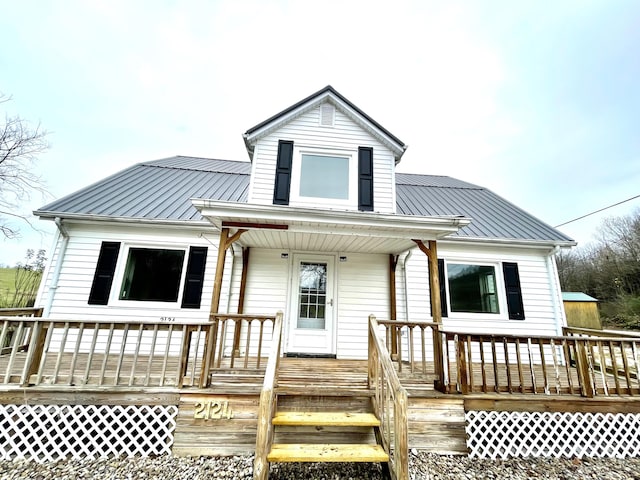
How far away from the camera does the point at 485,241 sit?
6035mm

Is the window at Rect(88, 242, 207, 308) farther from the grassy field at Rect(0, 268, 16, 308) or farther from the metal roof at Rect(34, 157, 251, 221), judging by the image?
the grassy field at Rect(0, 268, 16, 308)

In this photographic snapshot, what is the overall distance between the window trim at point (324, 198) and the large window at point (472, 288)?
9.36 ft

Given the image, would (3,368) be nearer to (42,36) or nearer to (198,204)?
(198,204)

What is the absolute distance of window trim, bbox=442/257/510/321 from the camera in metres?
5.86

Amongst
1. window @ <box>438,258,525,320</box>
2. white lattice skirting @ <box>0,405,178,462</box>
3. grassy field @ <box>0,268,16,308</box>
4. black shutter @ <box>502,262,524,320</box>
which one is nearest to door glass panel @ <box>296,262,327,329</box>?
window @ <box>438,258,525,320</box>

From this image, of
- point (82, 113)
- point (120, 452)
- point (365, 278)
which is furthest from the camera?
point (82, 113)

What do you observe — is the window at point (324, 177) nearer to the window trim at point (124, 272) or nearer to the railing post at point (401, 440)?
the window trim at point (124, 272)

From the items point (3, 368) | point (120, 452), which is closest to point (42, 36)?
point (3, 368)

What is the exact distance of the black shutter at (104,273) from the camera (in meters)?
5.28

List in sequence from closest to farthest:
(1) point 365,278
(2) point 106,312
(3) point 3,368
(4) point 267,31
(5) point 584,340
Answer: (5) point 584,340
(3) point 3,368
(2) point 106,312
(1) point 365,278
(4) point 267,31

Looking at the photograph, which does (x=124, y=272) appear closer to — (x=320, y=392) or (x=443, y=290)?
(x=320, y=392)

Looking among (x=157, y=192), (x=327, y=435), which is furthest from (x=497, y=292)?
(x=157, y=192)

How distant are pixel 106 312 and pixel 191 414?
3564 mm

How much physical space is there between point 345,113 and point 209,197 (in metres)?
3.89
